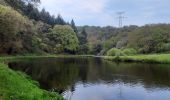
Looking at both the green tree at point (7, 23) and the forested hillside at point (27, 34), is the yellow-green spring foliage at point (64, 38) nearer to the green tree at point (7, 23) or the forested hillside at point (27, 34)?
the forested hillside at point (27, 34)

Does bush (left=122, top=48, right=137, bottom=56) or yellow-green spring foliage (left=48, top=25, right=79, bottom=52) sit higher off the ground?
yellow-green spring foliage (left=48, top=25, right=79, bottom=52)

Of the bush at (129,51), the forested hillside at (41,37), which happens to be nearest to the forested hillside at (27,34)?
the forested hillside at (41,37)

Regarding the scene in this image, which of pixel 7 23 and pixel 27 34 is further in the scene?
pixel 27 34

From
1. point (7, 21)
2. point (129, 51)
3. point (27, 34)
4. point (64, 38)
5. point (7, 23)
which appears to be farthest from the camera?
point (64, 38)

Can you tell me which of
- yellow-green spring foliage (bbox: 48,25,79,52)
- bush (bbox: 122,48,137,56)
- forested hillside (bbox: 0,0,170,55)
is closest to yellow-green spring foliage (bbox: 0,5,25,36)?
forested hillside (bbox: 0,0,170,55)

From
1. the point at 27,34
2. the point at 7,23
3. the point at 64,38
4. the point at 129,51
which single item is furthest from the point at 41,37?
the point at 7,23

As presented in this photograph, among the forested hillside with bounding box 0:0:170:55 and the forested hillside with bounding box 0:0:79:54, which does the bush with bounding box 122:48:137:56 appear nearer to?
the forested hillside with bounding box 0:0:170:55

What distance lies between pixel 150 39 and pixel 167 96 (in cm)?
12237

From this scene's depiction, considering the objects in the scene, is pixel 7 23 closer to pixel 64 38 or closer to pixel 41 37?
pixel 41 37

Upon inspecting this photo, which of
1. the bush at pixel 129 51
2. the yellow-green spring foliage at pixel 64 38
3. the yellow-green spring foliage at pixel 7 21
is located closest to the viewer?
the yellow-green spring foliage at pixel 7 21

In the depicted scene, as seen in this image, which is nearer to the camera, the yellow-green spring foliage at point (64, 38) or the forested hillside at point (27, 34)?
the forested hillside at point (27, 34)

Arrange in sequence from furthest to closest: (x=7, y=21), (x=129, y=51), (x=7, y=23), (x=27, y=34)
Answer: (x=129, y=51)
(x=27, y=34)
(x=7, y=23)
(x=7, y=21)

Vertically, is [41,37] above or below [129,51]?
above

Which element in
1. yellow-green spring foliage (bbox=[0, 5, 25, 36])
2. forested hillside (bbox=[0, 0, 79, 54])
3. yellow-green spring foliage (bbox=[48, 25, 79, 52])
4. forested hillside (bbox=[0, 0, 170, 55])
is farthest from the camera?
yellow-green spring foliage (bbox=[48, 25, 79, 52])
